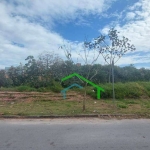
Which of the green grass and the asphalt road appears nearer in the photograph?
the asphalt road

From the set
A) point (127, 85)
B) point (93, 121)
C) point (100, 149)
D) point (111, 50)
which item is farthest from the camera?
point (127, 85)

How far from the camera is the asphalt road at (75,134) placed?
3.26 meters

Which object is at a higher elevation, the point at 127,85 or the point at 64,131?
the point at 127,85

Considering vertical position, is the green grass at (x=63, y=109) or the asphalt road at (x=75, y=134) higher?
the green grass at (x=63, y=109)

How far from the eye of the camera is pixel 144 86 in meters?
10.5

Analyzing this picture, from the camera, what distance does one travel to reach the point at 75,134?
394cm

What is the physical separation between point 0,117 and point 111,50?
533cm

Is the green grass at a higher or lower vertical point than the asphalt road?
higher

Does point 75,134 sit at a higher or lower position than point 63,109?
lower

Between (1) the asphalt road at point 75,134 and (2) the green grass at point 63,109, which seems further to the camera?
(2) the green grass at point 63,109

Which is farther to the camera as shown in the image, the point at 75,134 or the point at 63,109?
the point at 63,109

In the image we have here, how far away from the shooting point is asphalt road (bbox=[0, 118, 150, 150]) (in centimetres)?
326

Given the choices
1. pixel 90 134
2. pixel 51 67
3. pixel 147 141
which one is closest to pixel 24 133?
pixel 90 134

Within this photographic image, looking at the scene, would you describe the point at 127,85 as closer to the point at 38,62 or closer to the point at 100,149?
the point at 38,62
